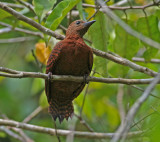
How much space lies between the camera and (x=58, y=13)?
3.34 metres

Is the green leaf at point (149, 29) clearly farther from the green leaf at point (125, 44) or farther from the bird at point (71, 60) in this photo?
the bird at point (71, 60)

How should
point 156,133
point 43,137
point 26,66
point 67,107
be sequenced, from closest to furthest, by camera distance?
point 156,133 < point 67,107 < point 43,137 < point 26,66

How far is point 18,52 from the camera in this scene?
842 centimetres

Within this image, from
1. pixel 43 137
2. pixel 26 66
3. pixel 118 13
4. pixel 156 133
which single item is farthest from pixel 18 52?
pixel 156 133

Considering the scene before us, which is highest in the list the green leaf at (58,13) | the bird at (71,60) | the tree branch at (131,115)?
the green leaf at (58,13)

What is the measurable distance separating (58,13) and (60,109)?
1.53 meters

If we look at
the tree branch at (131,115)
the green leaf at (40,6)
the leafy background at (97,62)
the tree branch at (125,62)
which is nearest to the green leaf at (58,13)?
the leafy background at (97,62)

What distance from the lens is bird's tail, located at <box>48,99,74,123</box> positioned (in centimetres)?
434

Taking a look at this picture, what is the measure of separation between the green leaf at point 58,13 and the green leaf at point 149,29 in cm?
97

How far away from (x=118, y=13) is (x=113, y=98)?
2.42 metres

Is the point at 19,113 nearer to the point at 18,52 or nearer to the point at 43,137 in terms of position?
the point at 43,137

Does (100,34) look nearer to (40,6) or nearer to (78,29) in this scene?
(78,29)

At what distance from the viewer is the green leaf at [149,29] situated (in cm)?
380

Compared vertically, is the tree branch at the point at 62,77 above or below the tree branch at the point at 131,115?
below
